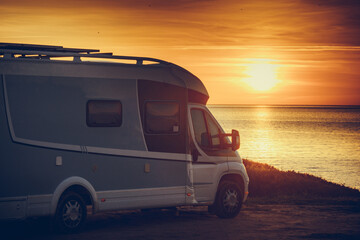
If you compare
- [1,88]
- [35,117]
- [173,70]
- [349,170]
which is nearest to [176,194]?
[173,70]

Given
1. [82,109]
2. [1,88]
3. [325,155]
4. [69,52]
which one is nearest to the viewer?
[1,88]

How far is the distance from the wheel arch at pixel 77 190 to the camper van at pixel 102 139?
2 centimetres

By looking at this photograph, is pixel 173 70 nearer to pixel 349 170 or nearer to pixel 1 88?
pixel 1 88

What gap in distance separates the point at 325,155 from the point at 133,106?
159 feet

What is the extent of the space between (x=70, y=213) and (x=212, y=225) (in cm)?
281

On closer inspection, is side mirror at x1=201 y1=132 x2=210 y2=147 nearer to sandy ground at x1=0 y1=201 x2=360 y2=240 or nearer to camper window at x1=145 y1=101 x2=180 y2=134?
camper window at x1=145 y1=101 x2=180 y2=134

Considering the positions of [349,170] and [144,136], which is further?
[349,170]

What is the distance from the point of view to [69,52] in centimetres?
1205

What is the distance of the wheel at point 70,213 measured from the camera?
11.0 m

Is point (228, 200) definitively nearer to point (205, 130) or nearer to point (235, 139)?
point (235, 139)

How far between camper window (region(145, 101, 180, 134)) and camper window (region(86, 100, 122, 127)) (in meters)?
0.64

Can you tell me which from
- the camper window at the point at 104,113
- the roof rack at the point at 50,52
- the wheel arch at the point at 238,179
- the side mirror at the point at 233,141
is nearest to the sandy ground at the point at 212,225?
the wheel arch at the point at 238,179

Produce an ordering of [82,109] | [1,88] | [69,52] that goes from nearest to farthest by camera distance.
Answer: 1. [1,88]
2. [82,109]
3. [69,52]

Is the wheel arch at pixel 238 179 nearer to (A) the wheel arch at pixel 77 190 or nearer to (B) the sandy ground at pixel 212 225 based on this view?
(B) the sandy ground at pixel 212 225
